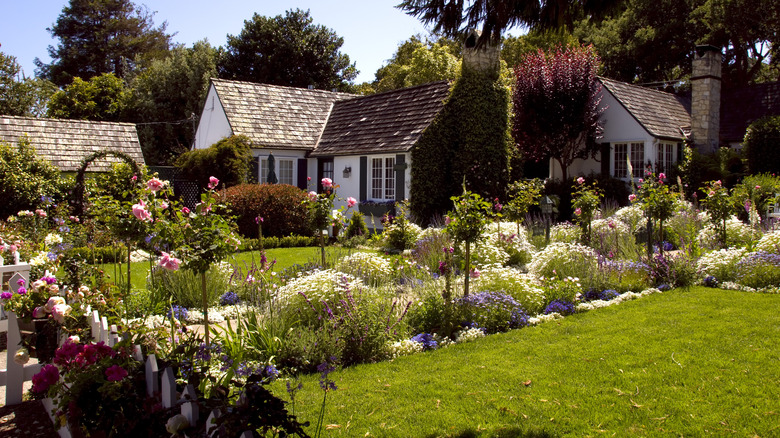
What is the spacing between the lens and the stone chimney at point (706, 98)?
22.2 meters

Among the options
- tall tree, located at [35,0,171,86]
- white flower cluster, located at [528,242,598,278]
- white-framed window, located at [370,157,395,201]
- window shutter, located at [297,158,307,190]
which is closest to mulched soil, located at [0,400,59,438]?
white flower cluster, located at [528,242,598,278]

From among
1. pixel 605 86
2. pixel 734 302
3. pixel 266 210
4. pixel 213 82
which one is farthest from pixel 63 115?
pixel 734 302

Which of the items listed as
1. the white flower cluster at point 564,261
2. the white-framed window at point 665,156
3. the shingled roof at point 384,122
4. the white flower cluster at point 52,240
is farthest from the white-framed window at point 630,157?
the white flower cluster at point 52,240

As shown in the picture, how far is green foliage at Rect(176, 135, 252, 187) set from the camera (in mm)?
19016

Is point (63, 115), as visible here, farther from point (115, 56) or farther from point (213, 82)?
point (213, 82)

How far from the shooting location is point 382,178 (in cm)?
1881

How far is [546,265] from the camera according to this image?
30.1 feet

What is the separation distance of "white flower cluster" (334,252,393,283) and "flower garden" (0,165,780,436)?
26 mm

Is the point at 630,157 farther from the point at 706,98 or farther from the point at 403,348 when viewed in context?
the point at 403,348

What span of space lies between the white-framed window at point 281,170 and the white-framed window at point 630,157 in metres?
12.5

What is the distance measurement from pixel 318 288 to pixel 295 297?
280mm

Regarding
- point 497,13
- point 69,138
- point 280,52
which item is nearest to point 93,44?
point 280,52

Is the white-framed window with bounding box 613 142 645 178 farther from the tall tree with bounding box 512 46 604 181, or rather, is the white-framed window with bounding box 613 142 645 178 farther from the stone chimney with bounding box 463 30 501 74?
the stone chimney with bounding box 463 30 501 74

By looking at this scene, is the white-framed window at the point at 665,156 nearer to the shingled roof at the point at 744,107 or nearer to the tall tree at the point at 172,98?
the shingled roof at the point at 744,107
